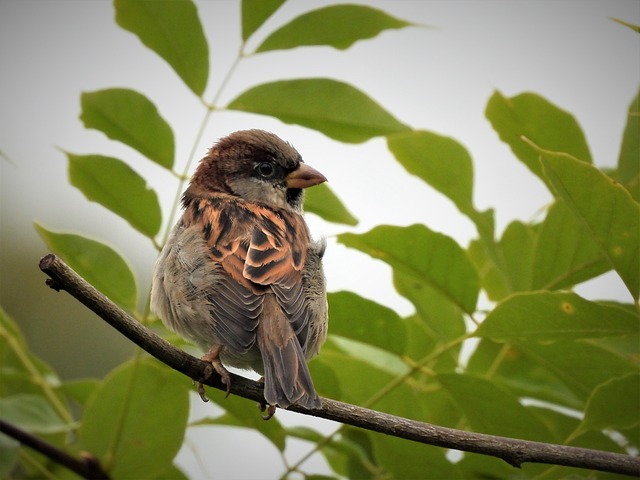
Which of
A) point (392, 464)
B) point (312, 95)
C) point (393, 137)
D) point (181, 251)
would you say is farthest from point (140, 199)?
point (392, 464)

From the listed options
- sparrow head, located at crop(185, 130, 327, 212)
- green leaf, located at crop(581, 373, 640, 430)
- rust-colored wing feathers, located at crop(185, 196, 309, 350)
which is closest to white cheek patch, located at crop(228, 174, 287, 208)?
sparrow head, located at crop(185, 130, 327, 212)

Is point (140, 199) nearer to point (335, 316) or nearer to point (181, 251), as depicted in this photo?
point (181, 251)

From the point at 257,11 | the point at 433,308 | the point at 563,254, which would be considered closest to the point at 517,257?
the point at 563,254

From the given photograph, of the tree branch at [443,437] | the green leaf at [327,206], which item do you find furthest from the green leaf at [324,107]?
the tree branch at [443,437]

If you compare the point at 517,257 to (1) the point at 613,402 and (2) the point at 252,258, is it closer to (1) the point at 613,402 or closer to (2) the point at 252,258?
(1) the point at 613,402

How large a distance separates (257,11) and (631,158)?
54.6 inches

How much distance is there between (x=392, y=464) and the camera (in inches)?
108

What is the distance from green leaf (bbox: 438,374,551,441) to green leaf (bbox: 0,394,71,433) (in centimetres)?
127

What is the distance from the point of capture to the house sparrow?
271 cm

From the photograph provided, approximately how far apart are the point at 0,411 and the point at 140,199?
811 millimetres

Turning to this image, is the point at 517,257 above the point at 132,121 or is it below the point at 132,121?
below

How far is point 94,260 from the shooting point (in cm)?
288

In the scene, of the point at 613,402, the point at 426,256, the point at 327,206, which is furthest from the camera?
the point at 327,206

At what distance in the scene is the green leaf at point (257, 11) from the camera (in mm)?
3119
